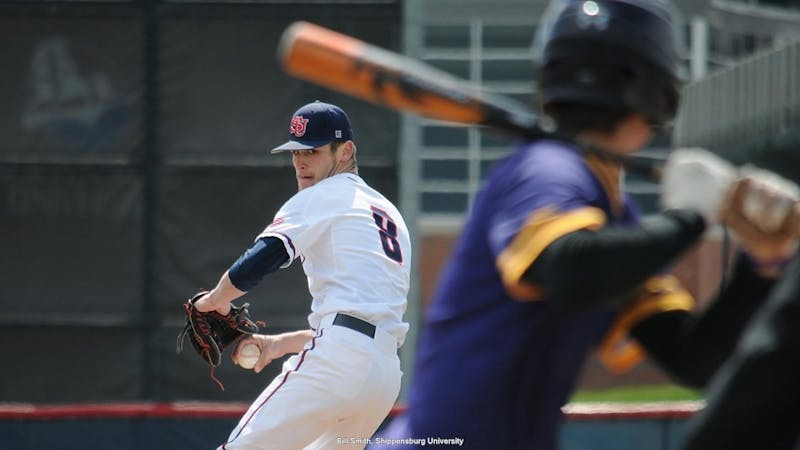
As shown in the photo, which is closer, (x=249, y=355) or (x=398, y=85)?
(x=398, y=85)

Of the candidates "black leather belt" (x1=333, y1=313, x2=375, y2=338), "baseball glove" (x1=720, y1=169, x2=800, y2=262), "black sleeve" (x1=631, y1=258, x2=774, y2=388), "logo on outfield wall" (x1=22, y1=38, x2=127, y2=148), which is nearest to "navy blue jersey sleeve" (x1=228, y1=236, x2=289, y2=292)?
"black leather belt" (x1=333, y1=313, x2=375, y2=338)

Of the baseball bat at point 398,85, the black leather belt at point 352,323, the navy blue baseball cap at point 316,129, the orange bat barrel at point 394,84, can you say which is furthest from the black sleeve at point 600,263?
the navy blue baseball cap at point 316,129

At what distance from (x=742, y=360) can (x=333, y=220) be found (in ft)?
9.39

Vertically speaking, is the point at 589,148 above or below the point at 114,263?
above

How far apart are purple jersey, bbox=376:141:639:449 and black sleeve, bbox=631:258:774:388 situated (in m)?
0.13

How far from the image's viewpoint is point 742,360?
292 centimetres

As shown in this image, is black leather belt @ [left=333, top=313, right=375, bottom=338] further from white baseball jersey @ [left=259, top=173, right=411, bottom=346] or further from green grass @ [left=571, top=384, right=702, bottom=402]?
green grass @ [left=571, top=384, right=702, bottom=402]

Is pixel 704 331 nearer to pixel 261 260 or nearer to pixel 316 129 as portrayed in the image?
pixel 261 260

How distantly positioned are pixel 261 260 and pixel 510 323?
2654 millimetres

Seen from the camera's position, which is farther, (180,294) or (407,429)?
(180,294)

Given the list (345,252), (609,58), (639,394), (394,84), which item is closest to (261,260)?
(345,252)

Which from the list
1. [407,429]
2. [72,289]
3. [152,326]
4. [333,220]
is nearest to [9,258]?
[72,289]

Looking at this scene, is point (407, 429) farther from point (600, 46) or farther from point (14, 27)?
point (14, 27)

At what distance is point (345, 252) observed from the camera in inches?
221
